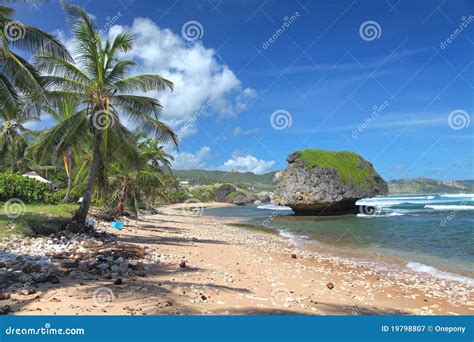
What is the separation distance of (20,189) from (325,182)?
117ft

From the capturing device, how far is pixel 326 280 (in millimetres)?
11742

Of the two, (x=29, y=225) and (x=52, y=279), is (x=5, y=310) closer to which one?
(x=52, y=279)

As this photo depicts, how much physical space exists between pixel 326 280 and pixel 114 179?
21047 millimetres

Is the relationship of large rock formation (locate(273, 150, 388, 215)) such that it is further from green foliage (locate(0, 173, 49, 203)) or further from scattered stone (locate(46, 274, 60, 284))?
scattered stone (locate(46, 274, 60, 284))

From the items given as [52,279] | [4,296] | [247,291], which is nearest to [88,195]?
[52,279]

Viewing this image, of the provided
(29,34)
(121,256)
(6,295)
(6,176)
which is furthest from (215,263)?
(6,176)

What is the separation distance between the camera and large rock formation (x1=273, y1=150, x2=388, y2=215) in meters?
47.8

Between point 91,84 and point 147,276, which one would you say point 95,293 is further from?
point 91,84

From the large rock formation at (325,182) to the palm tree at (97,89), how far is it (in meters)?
35.0

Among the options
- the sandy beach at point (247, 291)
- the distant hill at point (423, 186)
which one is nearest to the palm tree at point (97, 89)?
the sandy beach at point (247, 291)

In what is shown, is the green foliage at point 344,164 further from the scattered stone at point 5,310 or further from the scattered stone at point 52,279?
the scattered stone at point 5,310

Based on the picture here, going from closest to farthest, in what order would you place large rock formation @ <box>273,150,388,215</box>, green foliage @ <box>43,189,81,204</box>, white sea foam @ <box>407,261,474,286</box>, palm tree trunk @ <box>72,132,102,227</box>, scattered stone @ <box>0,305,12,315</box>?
scattered stone @ <box>0,305,12,315</box>
white sea foam @ <box>407,261,474,286</box>
palm tree trunk @ <box>72,132,102,227</box>
green foliage @ <box>43,189,81,204</box>
large rock formation @ <box>273,150,388,215</box>

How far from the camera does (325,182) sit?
48.1 metres

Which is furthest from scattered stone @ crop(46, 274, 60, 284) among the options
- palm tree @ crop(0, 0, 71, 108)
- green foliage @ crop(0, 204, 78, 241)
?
palm tree @ crop(0, 0, 71, 108)
